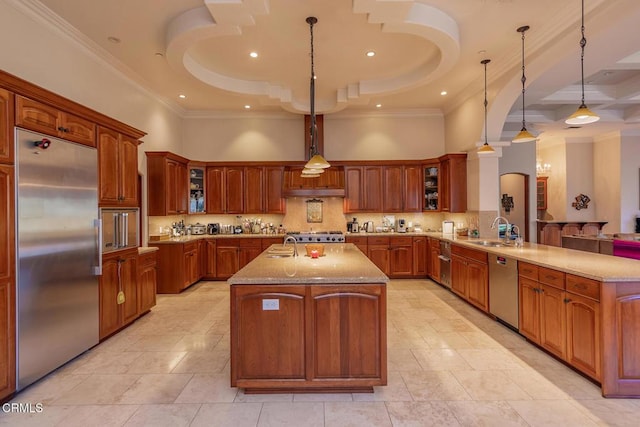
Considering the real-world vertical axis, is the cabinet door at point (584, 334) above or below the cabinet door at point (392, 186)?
below

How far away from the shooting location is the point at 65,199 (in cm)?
311

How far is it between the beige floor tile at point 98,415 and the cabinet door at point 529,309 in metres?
3.75

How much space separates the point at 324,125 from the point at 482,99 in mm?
3186

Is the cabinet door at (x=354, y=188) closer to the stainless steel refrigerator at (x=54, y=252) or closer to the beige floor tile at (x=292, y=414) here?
the stainless steel refrigerator at (x=54, y=252)

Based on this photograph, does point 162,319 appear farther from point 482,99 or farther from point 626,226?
point 626,226

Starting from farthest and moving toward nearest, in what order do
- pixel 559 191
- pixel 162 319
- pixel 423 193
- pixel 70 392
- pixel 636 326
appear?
pixel 559 191 < pixel 423 193 < pixel 162 319 < pixel 70 392 < pixel 636 326

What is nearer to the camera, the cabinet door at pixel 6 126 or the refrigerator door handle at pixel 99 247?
the cabinet door at pixel 6 126

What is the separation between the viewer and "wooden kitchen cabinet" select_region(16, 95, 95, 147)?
2721 millimetres

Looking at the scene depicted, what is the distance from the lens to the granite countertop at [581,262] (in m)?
2.57

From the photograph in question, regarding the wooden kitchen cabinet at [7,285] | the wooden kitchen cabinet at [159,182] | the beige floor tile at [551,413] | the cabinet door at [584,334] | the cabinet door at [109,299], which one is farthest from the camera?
the wooden kitchen cabinet at [159,182]

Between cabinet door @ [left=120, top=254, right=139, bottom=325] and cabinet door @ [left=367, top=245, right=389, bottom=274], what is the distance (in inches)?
165

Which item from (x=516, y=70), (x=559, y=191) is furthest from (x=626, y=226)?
(x=516, y=70)

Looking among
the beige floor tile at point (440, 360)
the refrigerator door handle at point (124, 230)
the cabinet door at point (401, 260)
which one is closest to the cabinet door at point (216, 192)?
the refrigerator door handle at point (124, 230)

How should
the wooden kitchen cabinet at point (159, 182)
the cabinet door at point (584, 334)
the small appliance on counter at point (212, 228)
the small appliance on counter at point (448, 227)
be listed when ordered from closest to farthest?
the cabinet door at point (584, 334), the wooden kitchen cabinet at point (159, 182), the small appliance on counter at point (448, 227), the small appliance on counter at point (212, 228)
